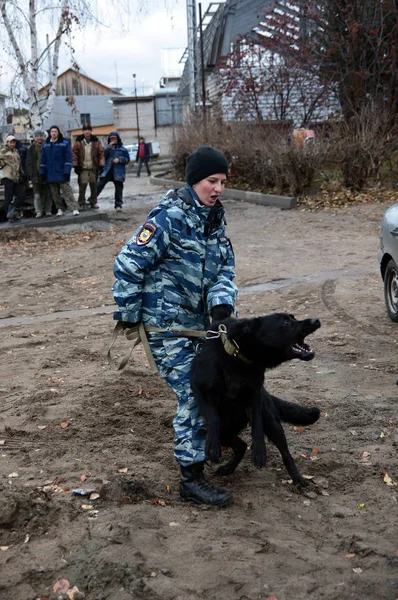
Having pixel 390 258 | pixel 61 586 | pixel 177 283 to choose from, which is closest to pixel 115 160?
pixel 390 258

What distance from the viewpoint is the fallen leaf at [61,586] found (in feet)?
10.0

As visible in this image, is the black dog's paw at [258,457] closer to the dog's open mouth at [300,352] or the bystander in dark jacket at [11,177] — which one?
the dog's open mouth at [300,352]

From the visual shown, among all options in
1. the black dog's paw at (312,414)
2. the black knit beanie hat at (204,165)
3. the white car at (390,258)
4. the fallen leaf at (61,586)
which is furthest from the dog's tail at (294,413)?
the white car at (390,258)

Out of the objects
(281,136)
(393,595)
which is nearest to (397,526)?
(393,595)

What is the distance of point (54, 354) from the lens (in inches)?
287

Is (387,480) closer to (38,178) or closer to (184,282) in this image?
(184,282)

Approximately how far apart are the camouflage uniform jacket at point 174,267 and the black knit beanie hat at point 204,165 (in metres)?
0.11

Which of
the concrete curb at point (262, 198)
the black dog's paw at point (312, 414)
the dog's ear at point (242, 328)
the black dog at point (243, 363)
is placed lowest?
the concrete curb at point (262, 198)

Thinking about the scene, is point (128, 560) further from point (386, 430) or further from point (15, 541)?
point (386, 430)

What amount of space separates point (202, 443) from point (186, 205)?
1.29m

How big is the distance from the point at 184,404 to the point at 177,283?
66 centimetres

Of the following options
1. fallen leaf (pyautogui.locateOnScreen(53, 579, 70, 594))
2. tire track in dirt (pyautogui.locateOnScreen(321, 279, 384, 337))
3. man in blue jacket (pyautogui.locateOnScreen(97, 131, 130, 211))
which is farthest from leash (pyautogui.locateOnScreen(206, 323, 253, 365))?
man in blue jacket (pyautogui.locateOnScreen(97, 131, 130, 211))

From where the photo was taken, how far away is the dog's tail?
452cm

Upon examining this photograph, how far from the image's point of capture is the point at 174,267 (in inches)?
161
